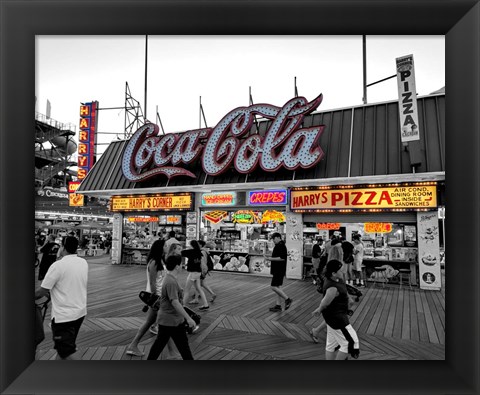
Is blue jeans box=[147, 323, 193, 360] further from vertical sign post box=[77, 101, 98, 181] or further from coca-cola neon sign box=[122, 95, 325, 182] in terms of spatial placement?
vertical sign post box=[77, 101, 98, 181]

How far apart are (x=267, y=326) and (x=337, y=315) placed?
3.01m

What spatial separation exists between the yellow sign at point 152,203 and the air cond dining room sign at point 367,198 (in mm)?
5408

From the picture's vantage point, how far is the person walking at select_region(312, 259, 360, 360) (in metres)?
3.84

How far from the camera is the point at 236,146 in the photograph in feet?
40.1

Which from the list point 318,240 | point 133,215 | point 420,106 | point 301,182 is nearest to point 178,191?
point 133,215

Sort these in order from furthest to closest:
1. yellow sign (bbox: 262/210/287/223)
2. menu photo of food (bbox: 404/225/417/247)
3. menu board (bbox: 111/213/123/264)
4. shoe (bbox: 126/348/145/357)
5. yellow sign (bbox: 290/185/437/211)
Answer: menu board (bbox: 111/213/123/264)
yellow sign (bbox: 262/210/287/223)
menu photo of food (bbox: 404/225/417/247)
yellow sign (bbox: 290/185/437/211)
shoe (bbox: 126/348/145/357)

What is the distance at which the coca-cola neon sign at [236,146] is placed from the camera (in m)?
11.2

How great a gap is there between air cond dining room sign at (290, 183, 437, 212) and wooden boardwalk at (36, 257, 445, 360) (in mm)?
2985

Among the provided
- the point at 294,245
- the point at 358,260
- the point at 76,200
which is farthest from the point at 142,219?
the point at 358,260

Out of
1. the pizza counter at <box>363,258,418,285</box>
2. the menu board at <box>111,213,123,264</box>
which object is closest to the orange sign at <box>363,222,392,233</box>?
the pizza counter at <box>363,258,418,285</box>

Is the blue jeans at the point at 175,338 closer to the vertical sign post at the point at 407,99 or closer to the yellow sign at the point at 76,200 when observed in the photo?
the vertical sign post at the point at 407,99
